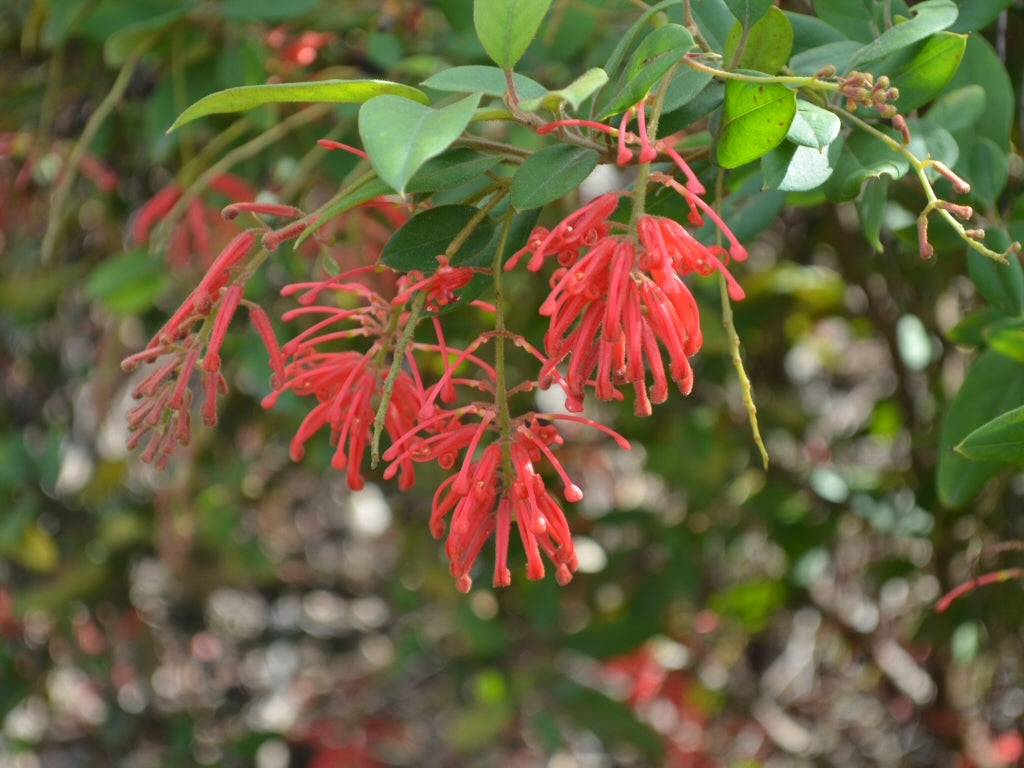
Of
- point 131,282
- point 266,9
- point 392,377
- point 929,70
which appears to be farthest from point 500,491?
point 131,282

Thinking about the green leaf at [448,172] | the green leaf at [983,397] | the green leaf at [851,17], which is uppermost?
the green leaf at [448,172]

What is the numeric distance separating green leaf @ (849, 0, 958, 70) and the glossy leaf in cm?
5

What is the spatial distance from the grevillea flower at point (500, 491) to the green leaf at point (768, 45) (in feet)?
0.59

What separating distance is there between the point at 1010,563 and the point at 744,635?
24.7 inches

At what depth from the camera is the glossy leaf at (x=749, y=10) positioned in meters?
0.45

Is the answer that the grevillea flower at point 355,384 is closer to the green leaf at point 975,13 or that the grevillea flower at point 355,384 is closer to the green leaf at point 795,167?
the green leaf at point 795,167

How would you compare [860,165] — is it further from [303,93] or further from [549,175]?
[303,93]

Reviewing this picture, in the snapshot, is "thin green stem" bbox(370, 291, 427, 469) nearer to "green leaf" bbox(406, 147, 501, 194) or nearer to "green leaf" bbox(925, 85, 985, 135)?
"green leaf" bbox(406, 147, 501, 194)

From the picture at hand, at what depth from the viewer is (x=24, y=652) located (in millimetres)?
1604

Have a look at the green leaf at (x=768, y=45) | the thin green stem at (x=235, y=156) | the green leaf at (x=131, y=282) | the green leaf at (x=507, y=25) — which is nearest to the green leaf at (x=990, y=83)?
the green leaf at (x=768, y=45)

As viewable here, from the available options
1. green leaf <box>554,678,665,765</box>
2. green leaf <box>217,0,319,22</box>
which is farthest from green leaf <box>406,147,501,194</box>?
green leaf <box>554,678,665,765</box>

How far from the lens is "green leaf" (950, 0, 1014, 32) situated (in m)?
0.55

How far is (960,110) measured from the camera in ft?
1.95

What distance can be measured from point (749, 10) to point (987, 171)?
0.24 m
